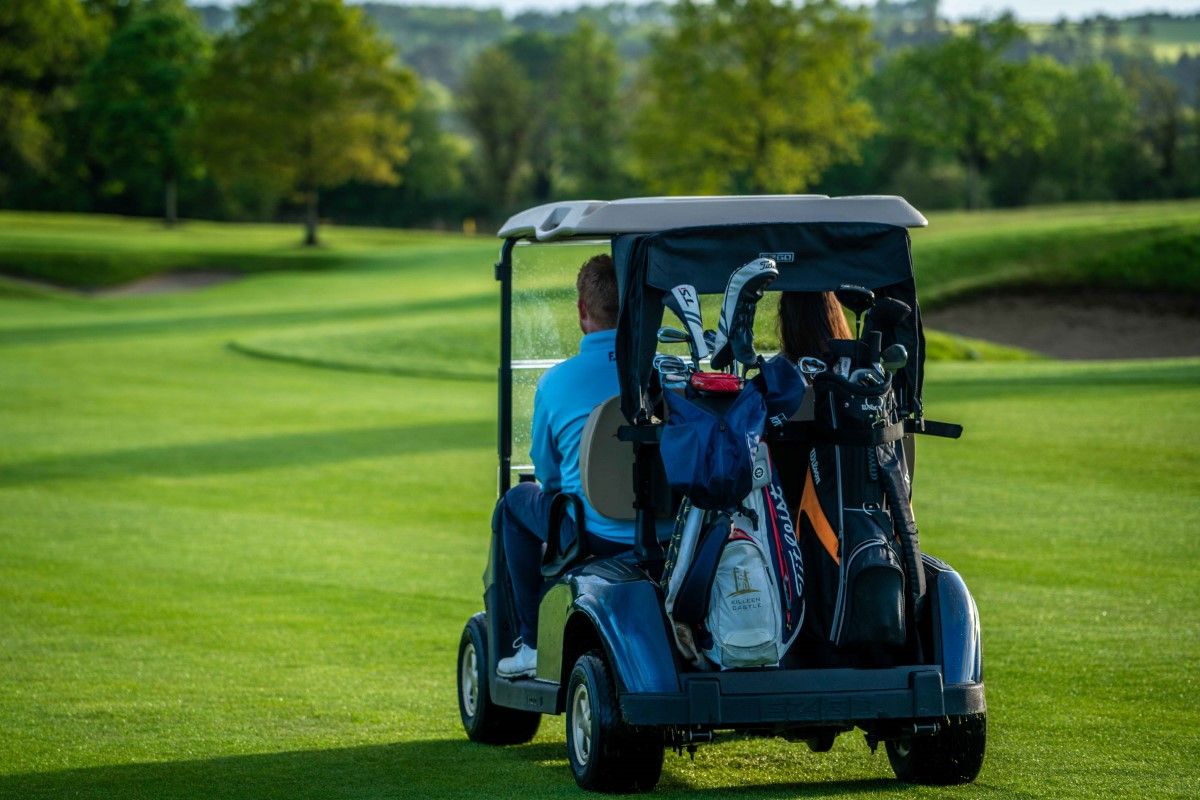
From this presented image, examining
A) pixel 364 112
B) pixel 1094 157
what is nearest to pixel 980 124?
pixel 1094 157

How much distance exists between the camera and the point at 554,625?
538cm

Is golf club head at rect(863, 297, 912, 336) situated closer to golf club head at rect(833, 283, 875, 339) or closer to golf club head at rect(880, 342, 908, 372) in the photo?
golf club head at rect(833, 283, 875, 339)

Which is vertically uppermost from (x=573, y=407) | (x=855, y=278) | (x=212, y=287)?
(x=855, y=278)

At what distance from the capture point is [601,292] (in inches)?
212

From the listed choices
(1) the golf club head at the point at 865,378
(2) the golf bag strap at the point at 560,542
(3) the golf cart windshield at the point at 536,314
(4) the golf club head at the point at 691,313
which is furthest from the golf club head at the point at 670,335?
(3) the golf cart windshield at the point at 536,314

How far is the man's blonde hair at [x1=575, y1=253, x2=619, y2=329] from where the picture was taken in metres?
5.38

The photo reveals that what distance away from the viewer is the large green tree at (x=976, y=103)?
233 feet

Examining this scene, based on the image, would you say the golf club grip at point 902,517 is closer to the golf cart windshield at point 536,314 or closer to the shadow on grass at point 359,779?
the shadow on grass at point 359,779

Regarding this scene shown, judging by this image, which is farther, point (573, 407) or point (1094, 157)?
point (1094, 157)

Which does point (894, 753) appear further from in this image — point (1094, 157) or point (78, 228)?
point (1094, 157)

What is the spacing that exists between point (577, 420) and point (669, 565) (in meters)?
0.70

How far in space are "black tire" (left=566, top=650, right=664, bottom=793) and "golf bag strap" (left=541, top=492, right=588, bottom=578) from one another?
1.31 ft

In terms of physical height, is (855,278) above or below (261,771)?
above

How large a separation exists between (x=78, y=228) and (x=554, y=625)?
2287 inches
